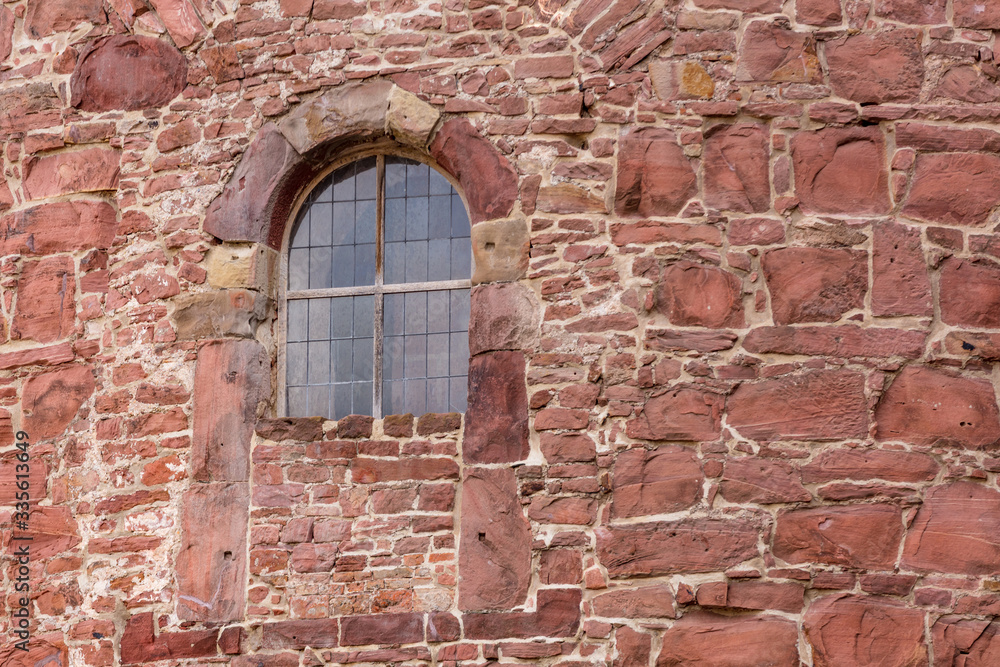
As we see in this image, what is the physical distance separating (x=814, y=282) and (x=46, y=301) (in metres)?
4.20

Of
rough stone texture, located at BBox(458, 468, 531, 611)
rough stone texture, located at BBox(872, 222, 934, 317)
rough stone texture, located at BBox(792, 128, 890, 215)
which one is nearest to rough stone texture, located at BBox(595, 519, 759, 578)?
rough stone texture, located at BBox(458, 468, 531, 611)

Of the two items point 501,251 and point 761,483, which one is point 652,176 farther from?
point 761,483

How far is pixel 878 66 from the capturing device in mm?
7094

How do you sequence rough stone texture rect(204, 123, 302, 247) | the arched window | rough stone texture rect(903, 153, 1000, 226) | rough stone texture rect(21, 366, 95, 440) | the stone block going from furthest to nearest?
rough stone texture rect(21, 366, 95, 440), rough stone texture rect(204, 123, 302, 247), the arched window, the stone block, rough stone texture rect(903, 153, 1000, 226)

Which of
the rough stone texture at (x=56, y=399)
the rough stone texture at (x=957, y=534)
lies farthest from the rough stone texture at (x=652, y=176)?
the rough stone texture at (x=56, y=399)

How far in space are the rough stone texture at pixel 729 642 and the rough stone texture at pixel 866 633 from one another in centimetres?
12

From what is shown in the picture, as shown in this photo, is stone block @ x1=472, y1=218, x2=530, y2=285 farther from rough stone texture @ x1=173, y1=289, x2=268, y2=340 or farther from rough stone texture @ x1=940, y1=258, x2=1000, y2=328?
rough stone texture @ x1=940, y1=258, x2=1000, y2=328

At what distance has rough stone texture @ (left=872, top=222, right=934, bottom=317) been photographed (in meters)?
6.80

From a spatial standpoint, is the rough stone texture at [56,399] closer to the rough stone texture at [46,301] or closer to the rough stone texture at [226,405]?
the rough stone texture at [46,301]

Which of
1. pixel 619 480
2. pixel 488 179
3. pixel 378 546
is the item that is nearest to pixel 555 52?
pixel 488 179

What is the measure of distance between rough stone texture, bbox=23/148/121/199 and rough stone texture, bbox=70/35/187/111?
28 centimetres

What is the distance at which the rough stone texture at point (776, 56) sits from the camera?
23.3 feet

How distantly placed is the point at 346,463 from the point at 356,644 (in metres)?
0.89

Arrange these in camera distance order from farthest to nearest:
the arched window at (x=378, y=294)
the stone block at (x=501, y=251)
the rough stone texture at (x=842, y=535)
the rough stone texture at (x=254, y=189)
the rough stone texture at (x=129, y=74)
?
the rough stone texture at (x=129, y=74) < the rough stone texture at (x=254, y=189) < the arched window at (x=378, y=294) < the stone block at (x=501, y=251) < the rough stone texture at (x=842, y=535)
